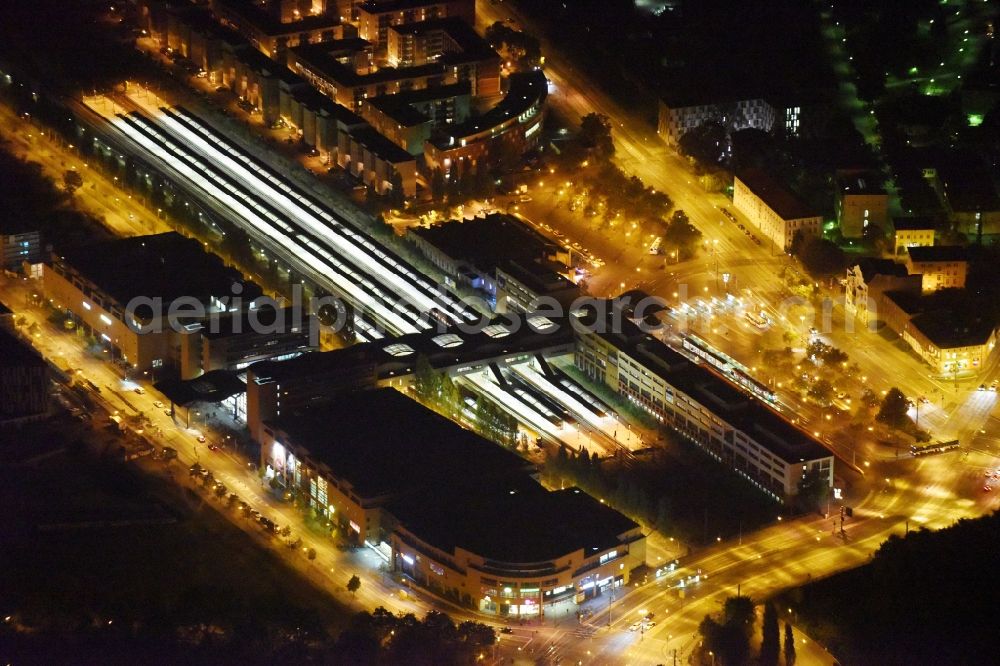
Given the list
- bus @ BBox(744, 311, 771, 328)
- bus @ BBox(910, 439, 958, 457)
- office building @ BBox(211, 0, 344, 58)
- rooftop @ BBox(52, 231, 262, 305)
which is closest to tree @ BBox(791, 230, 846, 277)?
bus @ BBox(744, 311, 771, 328)

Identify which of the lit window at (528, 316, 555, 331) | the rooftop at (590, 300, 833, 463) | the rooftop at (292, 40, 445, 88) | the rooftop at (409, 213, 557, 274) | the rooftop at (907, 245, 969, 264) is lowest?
the lit window at (528, 316, 555, 331)

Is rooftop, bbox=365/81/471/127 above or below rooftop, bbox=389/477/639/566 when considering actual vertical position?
above

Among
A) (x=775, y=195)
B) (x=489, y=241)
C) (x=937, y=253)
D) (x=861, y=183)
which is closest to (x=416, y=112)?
(x=489, y=241)

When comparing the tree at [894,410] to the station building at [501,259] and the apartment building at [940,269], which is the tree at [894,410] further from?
the station building at [501,259]

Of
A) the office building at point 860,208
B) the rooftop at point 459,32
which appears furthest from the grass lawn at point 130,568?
the rooftop at point 459,32

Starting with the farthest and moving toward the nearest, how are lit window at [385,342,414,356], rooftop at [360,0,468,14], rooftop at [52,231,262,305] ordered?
rooftop at [360,0,468,14], rooftop at [52,231,262,305], lit window at [385,342,414,356]

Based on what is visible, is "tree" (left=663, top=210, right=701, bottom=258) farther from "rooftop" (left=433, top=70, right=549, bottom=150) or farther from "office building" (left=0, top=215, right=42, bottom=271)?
"office building" (left=0, top=215, right=42, bottom=271)

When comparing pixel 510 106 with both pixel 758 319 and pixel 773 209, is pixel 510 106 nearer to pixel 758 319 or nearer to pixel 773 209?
pixel 773 209
